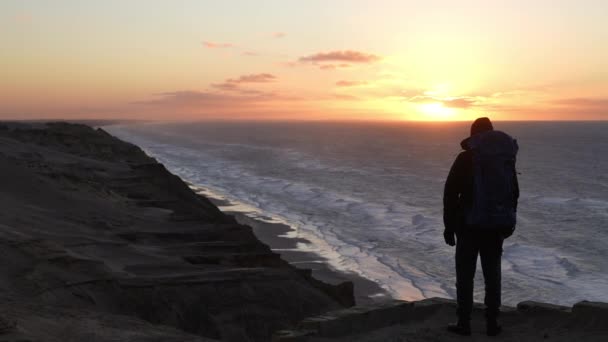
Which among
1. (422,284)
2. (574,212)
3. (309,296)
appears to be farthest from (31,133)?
(309,296)

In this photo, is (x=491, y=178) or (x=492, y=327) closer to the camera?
(x=491, y=178)

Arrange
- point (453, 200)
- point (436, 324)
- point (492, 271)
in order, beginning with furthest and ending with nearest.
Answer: point (436, 324) < point (492, 271) < point (453, 200)

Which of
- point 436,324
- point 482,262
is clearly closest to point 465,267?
point 482,262

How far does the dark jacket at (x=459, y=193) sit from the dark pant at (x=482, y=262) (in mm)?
165

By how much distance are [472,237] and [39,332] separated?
4.31 meters

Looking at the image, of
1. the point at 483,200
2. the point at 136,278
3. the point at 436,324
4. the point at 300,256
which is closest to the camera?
the point at 483,200

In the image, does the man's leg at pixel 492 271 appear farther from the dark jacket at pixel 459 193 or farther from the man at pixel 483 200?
the dark jacket at pixel 459 193

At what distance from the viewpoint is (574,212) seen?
30109mm

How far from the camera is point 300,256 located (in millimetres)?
19344

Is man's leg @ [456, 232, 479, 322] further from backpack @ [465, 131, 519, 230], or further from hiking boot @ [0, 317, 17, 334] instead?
hiking boot @ [0, 317, 17, 334]

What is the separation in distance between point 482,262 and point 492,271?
0.12 m

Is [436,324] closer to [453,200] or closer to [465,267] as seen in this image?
[465,267]

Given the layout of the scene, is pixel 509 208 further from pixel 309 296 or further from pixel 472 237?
pixel 309 296

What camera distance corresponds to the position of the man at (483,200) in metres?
5.99
